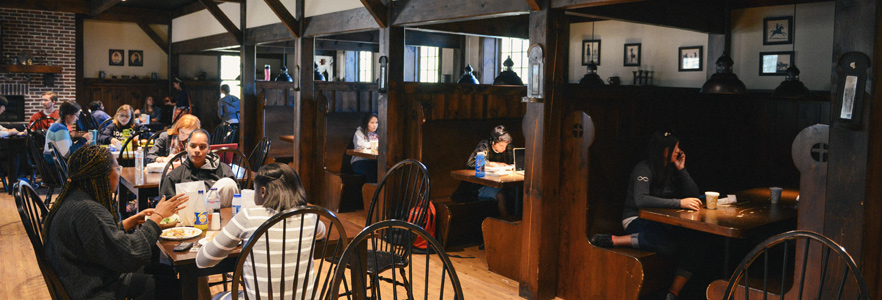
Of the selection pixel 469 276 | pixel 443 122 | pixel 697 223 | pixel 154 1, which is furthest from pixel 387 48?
pixel 154 1

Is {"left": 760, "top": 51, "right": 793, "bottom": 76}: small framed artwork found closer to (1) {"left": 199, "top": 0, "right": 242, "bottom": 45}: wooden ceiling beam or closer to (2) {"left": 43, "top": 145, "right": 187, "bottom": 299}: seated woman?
(2) {"left": 43, "top": 145, "right": 187, "bottom": 299}: seated woman

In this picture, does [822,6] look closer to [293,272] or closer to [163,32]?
[293,272]

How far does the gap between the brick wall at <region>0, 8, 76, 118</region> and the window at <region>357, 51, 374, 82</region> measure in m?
4.65

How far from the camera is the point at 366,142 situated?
21.3 ft

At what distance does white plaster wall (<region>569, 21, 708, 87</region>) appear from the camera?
20.6ft

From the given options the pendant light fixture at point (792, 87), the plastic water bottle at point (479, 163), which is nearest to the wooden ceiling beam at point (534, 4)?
the plastic water bottle at point (479, 163)

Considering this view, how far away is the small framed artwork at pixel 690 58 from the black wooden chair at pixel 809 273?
2.86m

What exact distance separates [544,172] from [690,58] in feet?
9.83

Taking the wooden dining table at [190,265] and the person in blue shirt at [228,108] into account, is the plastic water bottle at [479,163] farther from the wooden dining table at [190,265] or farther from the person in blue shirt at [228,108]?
the person in blue shirt at [228,108]

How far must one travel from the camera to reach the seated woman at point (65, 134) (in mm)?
6047

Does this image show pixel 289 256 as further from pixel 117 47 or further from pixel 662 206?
pixel 117 47

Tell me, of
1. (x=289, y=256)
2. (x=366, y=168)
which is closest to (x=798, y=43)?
(x=366, y=168)

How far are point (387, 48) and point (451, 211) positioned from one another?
55.5 inches

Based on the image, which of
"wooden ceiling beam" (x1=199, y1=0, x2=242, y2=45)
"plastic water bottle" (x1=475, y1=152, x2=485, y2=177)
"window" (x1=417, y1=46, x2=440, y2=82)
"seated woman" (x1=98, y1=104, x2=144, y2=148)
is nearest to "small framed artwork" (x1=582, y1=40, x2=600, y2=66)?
"plastic water bottle" (x1=475, y1=152, x2=485, y2=177)
